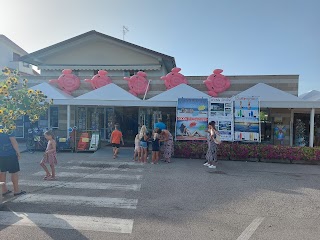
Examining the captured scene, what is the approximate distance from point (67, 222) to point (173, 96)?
9234 millimetres

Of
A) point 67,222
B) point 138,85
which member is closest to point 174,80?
point 138,85

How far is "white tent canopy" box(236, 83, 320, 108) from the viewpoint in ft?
40.3

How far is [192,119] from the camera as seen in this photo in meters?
12.8

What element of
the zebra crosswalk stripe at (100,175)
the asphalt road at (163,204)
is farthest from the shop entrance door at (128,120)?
the zebra crosswalk stripe at (100,175)

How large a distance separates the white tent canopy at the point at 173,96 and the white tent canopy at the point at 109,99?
73cm

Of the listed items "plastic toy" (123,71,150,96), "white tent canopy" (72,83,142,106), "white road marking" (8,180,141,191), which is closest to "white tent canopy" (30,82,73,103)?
"white tent canopy" (72,83,142,106)

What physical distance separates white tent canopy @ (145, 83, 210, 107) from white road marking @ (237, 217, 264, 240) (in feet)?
27.8

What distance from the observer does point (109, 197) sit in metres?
6.16

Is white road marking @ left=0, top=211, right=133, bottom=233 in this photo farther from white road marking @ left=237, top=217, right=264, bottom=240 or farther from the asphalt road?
white road marking @ left=237, top=217, right=264, bottom=240

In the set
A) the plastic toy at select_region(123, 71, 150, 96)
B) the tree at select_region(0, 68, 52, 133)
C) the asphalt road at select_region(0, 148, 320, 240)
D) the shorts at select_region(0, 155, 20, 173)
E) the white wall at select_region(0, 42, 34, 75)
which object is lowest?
the asphalt road at select_region(0, 148, 320, 240)

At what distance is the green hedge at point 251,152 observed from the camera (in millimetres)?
11359

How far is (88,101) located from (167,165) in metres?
5.59

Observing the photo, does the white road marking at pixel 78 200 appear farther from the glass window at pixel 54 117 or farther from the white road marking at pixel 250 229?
the glass window at pixel 54 117

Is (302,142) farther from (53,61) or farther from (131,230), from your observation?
(53,61)
